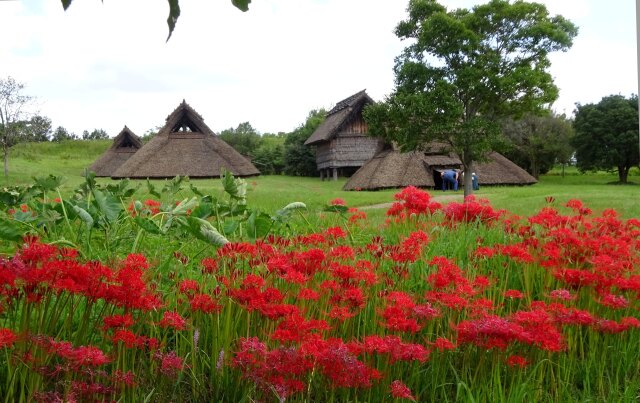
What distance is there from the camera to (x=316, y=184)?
39188 mm

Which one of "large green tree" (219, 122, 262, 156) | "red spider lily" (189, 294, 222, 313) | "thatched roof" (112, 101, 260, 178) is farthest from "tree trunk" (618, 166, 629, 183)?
"red spider lily" (189, 294, 222, 313)

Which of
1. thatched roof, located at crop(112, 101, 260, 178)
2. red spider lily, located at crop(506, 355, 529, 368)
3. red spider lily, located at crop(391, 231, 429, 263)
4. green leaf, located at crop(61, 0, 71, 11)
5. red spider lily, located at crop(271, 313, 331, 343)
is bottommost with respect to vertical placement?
red spider lily, located at crop(506, 355, 529, 368)

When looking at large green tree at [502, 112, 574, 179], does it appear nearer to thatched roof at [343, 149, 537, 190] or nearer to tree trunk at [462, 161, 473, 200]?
thatched roof at [343, 149, 537, 190]

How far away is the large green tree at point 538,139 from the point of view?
4588cm

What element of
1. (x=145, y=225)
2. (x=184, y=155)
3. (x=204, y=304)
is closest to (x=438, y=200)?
(x=145, y=225)

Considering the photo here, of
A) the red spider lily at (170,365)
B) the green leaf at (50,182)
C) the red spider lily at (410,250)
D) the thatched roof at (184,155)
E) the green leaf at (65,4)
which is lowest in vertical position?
the red spider lily at (170,365)

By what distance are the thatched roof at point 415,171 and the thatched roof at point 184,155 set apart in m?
7.14

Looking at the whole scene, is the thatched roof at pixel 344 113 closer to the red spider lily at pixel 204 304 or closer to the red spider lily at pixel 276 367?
the red spider lily at pixel 204 304

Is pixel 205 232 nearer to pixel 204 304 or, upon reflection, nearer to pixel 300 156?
pixel 204 304

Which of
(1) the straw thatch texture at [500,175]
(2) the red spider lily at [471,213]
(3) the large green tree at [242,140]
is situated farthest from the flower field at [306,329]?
(3) the large green tree at [242,140]

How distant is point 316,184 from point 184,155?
8758mm

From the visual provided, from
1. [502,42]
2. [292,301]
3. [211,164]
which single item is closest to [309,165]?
[211,164]

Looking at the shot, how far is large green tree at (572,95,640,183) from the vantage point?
41.9 metres

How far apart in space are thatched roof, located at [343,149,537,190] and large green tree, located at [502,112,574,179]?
9231 millimetres
